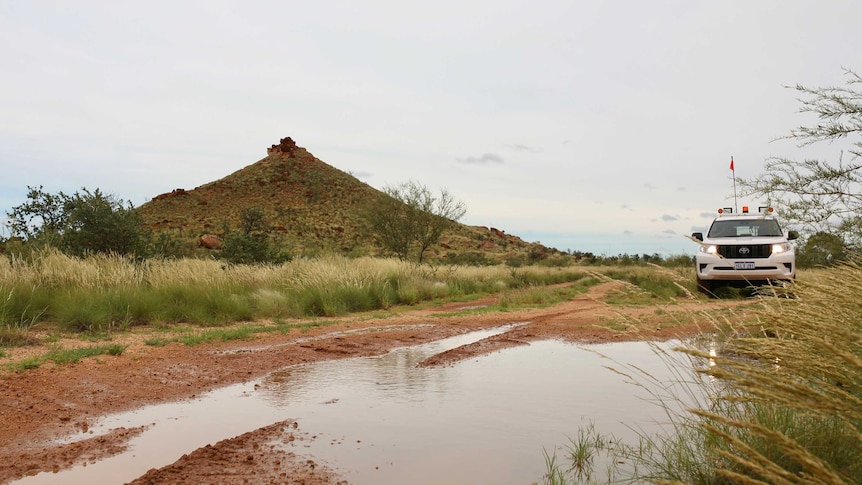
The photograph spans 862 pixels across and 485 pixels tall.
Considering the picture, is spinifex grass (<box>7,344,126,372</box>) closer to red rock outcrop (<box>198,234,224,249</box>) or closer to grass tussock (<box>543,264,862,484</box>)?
grass tussock (<box>543,264,862,484</box>)

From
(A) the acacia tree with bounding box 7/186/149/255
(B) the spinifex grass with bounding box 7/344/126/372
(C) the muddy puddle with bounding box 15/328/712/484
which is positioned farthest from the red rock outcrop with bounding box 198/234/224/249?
(C) the muddy puddle with bounding box 15/328/712/484

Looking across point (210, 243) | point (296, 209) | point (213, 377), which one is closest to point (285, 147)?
point (296, 209)

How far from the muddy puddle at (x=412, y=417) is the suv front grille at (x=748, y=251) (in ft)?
26.4

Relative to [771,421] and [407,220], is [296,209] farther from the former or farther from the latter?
[771,421]

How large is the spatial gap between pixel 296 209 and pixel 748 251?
2126 inches

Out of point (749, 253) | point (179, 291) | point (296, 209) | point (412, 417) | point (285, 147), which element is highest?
point (285, 147)

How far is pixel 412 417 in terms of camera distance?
569 cm

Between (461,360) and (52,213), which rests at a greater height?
(52,213)

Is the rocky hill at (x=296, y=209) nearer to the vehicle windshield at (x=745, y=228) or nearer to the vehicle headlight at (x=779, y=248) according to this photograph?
the vehicle windshield at (x=745, y=228)

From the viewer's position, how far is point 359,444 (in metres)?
4.93

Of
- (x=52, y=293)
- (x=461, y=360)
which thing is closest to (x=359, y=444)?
(x=461, y=360)

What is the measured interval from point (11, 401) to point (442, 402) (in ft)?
13.8

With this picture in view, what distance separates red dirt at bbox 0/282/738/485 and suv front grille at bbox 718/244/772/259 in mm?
1864

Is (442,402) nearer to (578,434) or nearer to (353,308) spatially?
(578,434)
